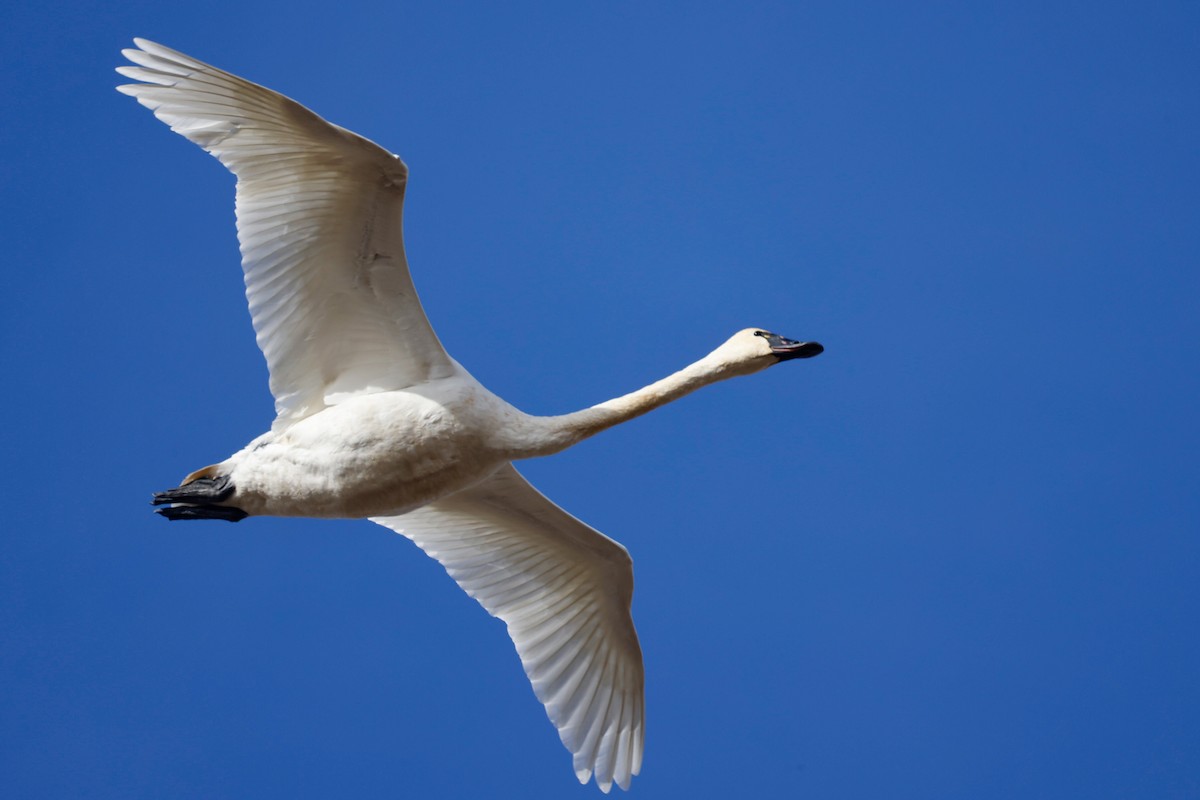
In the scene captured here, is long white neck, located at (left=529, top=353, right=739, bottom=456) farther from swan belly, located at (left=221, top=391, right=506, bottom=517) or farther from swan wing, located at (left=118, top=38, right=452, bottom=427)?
swan wing, located at (left=118, top=38, right=452, bottom=427)

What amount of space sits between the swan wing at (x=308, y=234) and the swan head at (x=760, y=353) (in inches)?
54.7

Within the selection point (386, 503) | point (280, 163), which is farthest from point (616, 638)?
point (280, 163)

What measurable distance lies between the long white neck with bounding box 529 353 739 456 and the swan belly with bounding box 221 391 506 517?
250 millimetres

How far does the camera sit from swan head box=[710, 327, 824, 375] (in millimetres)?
8445

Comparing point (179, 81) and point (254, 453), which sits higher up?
point (179, 81)

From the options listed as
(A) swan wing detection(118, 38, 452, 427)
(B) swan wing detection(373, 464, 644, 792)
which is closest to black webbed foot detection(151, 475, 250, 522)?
(A) swan wing detection(118, 38, 452, 427)

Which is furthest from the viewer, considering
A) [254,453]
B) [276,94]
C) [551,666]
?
[551,666]

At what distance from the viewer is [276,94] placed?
25.6 feet

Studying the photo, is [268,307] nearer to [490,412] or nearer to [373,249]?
[373,249]

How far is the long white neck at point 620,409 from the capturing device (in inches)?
322

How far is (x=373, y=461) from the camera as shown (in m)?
8.05

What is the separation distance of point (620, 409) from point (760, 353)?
0.77 m

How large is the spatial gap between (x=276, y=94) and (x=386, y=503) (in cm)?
196

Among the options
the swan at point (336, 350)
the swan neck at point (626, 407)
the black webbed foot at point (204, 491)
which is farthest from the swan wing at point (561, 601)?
the black webbed foot at point (204, 491)
